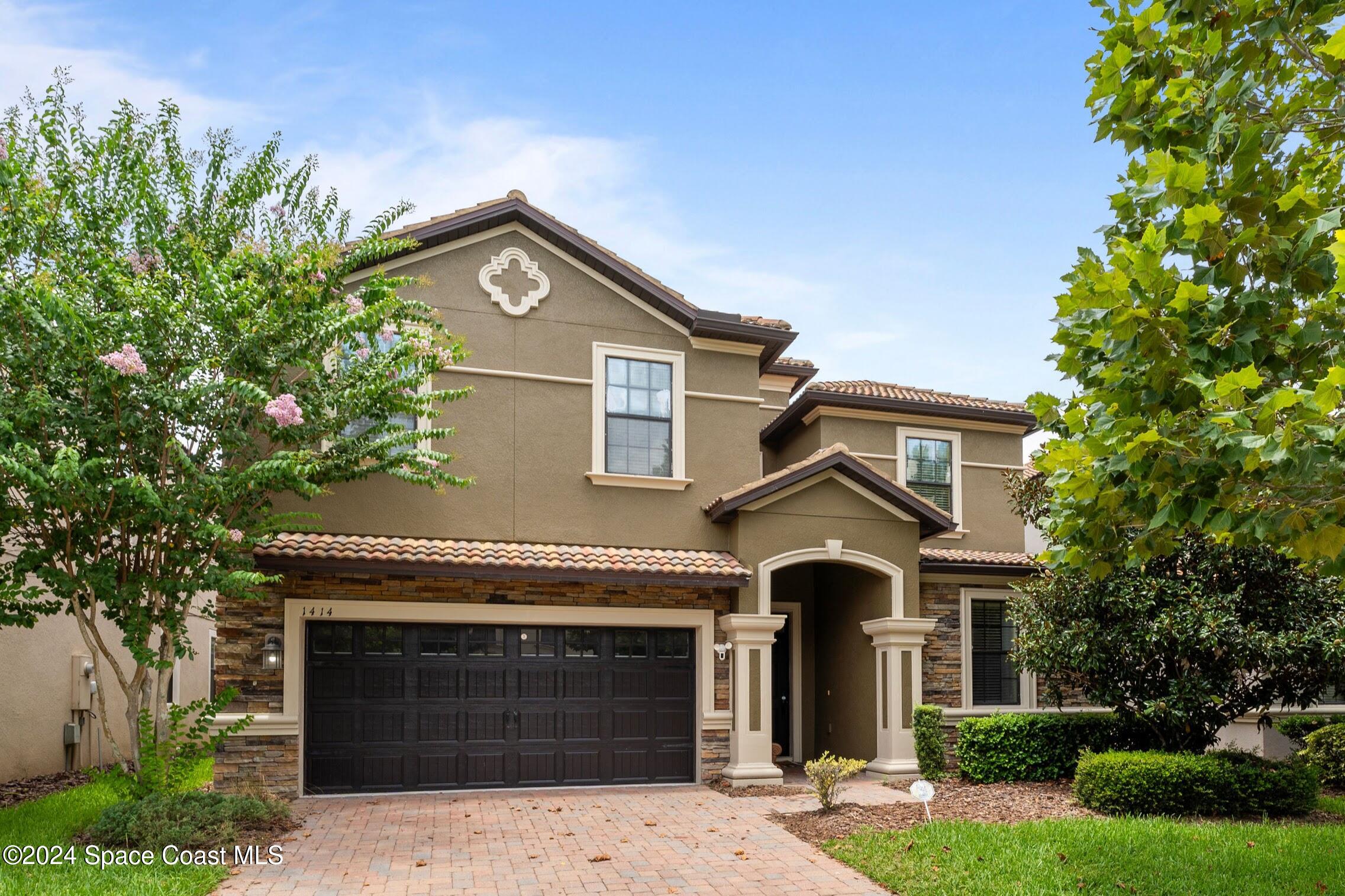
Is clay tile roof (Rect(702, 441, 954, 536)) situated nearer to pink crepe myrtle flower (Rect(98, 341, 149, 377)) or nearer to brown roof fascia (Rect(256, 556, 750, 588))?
brown roof fascia (Rect(256, 556, 750, 588))

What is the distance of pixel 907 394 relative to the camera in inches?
698

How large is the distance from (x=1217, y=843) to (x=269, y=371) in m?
10.5

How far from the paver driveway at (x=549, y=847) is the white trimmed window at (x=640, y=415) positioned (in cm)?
448

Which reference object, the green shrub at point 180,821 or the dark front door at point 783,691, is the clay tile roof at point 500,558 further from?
the dark front door at point 783,691

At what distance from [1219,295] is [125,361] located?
884 centimetres

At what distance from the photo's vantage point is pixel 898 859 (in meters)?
8.74

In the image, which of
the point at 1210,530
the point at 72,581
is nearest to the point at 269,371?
the point at 72,581

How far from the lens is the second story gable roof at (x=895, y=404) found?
659 inches

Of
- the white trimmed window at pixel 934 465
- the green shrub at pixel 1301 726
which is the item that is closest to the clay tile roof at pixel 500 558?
the white trimmed window at pixel 934 465

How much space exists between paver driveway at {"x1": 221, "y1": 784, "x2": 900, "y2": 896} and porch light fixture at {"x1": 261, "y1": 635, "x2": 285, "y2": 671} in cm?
170

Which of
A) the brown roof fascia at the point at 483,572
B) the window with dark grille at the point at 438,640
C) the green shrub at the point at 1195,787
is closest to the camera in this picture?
the green shrub at the point at 1195,787

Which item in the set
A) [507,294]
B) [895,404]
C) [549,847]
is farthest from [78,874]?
[895,404]

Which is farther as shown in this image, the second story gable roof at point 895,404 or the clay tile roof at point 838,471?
the second story gable roof at point 895,404

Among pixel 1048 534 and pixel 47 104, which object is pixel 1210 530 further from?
pixel 47 104
